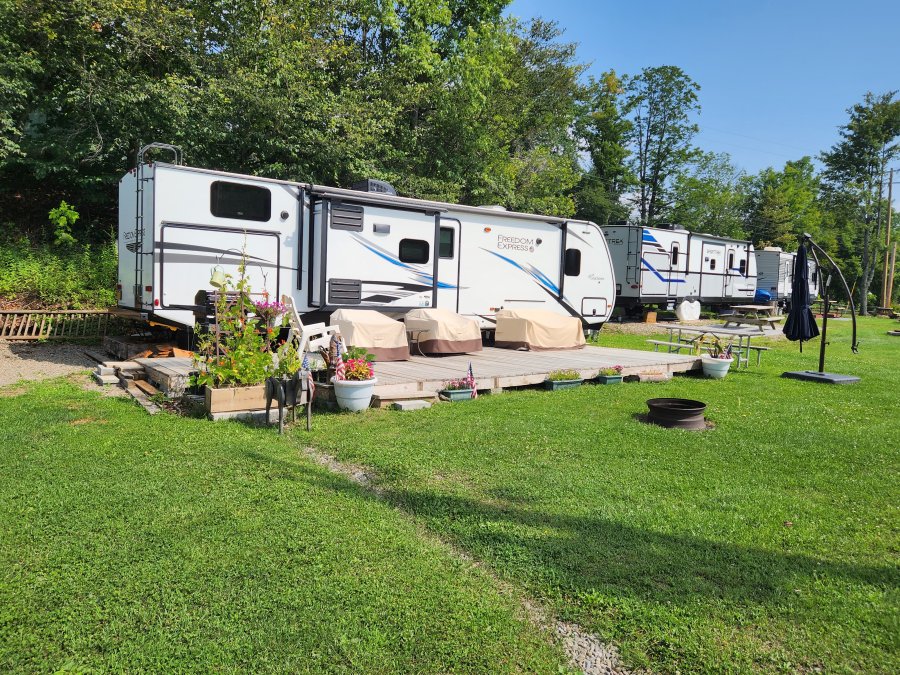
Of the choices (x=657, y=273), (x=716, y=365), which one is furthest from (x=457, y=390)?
(x=657, y=273)

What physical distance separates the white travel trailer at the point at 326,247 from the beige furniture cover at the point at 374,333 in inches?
39.2

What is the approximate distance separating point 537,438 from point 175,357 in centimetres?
591

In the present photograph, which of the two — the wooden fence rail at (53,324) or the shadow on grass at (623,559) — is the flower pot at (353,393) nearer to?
the shadow on grass at (623,559)

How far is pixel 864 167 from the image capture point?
46375 mm

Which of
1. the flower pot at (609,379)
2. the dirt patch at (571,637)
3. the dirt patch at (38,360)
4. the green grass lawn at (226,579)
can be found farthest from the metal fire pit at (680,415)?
the dirt patch at (38,360)

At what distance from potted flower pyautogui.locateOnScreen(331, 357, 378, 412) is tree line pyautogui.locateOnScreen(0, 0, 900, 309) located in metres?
10.4

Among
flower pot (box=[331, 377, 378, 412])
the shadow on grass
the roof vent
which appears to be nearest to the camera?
the shadow on grass

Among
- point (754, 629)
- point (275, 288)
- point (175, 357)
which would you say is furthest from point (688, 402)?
point (175, 357)

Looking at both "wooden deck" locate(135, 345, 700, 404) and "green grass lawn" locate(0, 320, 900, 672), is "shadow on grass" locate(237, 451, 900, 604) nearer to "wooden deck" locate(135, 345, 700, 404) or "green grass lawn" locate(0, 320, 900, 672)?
"green grass lawn" locate(0, 320, 900, 672)

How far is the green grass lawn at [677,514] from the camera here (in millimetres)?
2787

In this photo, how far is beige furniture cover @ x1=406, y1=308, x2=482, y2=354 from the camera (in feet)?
33.6

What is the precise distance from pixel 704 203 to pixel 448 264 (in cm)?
3375

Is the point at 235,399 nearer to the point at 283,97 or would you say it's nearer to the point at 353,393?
the point at 353,393

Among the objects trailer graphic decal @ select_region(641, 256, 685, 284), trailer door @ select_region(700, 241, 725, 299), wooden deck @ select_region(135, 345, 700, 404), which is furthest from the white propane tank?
wooden deck @ select_region(135, 345, 700, 404)
